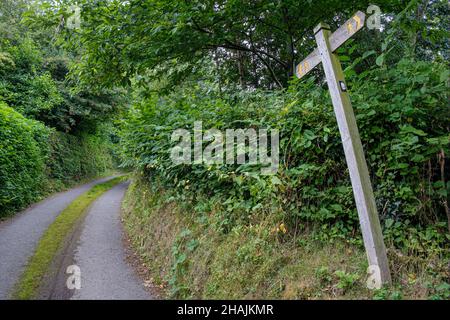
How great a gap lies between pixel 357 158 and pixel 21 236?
7307mm

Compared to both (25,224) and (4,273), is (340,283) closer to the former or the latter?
(4,273)

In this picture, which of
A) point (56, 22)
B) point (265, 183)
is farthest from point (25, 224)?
point (265, 183)

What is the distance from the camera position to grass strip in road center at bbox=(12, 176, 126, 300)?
14.0 feet

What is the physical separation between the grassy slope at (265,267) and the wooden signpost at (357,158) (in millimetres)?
228

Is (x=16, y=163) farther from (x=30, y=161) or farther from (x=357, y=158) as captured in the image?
(x=357, y=158)

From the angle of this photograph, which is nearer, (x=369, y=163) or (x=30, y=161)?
(x=369, y=163)

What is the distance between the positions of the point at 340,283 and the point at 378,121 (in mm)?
1873

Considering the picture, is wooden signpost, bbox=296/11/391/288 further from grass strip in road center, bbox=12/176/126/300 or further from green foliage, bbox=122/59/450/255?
grass strip in road center, bbox=12/176/126/300

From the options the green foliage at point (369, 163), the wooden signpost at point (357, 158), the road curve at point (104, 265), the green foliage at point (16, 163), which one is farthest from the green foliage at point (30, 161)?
the wooden signpost at point (357, 158)

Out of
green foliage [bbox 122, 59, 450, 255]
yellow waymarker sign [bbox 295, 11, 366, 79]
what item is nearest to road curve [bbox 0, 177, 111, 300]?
green foliage [bbox 122, 59, 450, 255]

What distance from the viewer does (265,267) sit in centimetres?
323

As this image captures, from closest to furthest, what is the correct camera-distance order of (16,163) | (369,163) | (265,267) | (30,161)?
(265,267)
(369,163)
(16,163)
(30,161)

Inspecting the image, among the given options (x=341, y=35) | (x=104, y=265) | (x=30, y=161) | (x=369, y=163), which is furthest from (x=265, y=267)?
(x=30, y=161)
